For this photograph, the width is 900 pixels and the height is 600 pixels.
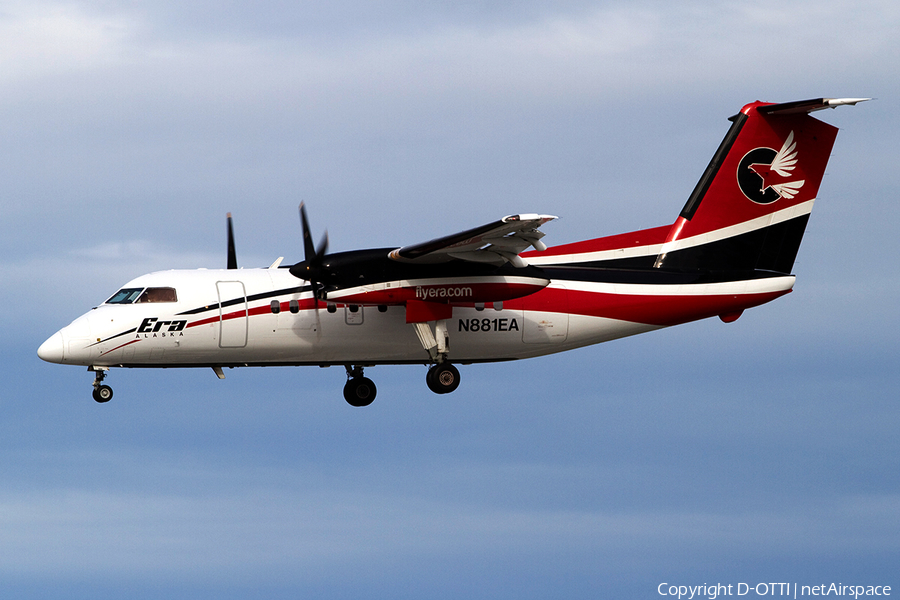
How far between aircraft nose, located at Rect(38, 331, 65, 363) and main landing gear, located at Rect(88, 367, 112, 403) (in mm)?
660

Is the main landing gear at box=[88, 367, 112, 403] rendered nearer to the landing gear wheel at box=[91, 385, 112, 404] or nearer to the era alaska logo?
the landing gear wheel at box=[91, 385, 112, 404]

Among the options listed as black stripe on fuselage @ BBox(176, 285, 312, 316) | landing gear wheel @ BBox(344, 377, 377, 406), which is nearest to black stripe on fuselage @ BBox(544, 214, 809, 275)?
landing gear wheel @ BBox(344, 377, 377, 406)

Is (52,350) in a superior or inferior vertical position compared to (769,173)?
inferior

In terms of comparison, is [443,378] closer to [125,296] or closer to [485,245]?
[485,245]

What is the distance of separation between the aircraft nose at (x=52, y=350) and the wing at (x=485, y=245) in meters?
6.19

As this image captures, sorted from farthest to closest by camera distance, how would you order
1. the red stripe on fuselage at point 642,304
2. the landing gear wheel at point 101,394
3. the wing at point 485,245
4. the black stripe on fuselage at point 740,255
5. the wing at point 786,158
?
1. the wing at point 786,158
2. the black stripe on fuselage at point 740,255
3. the red stripe on fuselage at point 642,304
4. the landing gear wheel at point 101,394
5. the wing at point 485,245

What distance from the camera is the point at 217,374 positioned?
20.5 meters

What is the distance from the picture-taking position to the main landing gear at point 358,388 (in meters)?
22.0

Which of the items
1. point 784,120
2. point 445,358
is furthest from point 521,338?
point 784,120

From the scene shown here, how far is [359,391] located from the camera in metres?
22.0

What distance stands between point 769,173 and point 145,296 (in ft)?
42.0

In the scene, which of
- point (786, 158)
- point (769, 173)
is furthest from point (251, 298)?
point (786, 158)

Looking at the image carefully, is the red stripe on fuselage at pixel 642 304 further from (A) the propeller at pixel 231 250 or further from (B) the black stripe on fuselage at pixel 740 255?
(A) the propeller at pixel 231 250

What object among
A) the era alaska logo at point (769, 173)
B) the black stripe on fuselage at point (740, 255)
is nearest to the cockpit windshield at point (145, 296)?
the black stripe on fuselage at point (740, 255)
